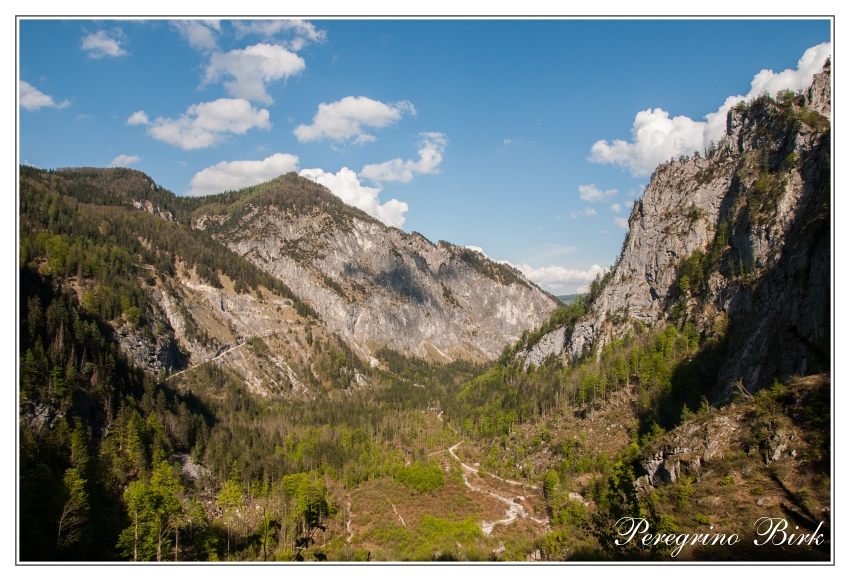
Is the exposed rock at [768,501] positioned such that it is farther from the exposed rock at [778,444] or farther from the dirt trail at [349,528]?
the dirt trail at [349,528]

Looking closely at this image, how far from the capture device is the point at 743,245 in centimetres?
9494

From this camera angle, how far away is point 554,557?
3828 cm

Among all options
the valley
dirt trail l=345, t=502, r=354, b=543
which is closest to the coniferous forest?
the valley

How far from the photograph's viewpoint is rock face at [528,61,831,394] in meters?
61.2

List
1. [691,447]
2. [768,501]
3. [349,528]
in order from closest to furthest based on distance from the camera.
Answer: [768,501], [691,447], [349,528]

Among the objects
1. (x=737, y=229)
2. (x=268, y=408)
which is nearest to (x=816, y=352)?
(x=737, y=229)

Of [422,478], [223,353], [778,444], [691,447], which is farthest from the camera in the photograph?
[223,353]

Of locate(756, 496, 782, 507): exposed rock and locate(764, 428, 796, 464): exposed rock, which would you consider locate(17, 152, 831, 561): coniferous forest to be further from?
locate(764, 428, 796, 464): exposed rock

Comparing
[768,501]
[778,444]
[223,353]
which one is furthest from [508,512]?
[223,353]

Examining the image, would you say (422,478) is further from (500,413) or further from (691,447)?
(691,447)

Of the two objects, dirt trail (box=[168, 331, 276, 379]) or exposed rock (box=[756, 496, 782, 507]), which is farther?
dirt trail (box=[168, 331, 276, 379])

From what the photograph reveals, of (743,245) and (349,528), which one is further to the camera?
(743,245)

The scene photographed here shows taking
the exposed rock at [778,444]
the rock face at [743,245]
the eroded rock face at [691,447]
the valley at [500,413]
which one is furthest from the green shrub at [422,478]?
the exposed rock at [778,444]

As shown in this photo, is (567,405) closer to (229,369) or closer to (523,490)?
(523,490)
